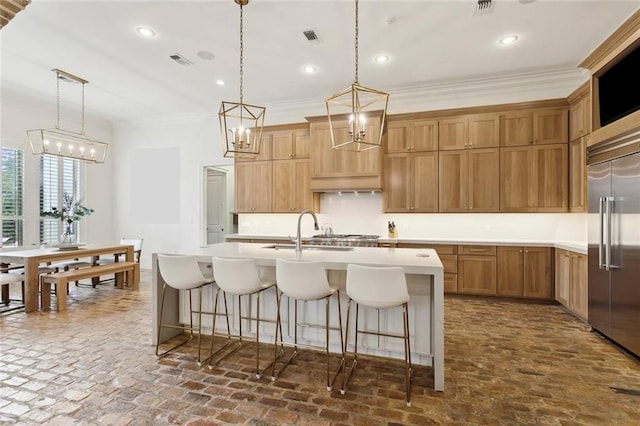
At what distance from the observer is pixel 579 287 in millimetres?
3867

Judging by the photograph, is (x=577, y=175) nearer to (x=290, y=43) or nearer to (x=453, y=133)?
(x=453, y=133)

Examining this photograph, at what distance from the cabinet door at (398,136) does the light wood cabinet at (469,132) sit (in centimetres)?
51

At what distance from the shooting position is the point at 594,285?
11.2 ft

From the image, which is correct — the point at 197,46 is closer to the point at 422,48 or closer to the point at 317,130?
A: the point at 317,130

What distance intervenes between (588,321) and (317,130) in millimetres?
4491

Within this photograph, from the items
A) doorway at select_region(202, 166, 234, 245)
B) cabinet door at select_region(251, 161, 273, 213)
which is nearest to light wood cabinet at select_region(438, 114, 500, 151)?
cabinet door at select_region(251, 161, 273, 213)

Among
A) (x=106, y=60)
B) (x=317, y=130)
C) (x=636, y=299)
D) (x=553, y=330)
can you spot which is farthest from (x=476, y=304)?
(x=106, y=60)

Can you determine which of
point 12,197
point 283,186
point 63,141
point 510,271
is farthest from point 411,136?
point 12,197

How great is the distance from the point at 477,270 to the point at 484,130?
2123 millimetres

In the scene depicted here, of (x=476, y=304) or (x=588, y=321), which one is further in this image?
(x=476, y=304)

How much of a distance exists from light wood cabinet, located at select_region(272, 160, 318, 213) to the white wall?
430cm

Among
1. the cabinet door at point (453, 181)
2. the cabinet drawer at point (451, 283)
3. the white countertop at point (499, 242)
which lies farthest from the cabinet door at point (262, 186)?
the cabinet drawer at point (451, 283)

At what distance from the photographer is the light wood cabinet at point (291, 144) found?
5.88 metres

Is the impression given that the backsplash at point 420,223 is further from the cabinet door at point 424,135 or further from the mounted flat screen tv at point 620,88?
the mounted flat screen tv at point 620,88
